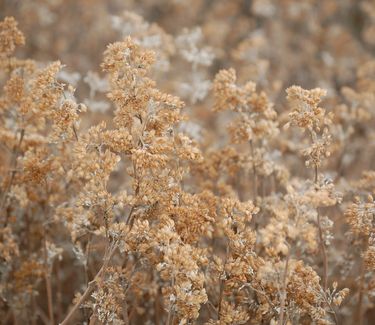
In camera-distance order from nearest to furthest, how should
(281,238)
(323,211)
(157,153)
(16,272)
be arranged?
(281,238) < (157,153) < (16,272) < (323,211)

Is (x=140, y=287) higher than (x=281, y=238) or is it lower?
lower

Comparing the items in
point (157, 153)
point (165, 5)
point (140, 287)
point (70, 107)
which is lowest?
point (140, 287)

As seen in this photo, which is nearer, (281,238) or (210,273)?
(281,238)

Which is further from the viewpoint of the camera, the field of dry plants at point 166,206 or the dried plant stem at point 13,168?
the dried plant stem at point 13,168

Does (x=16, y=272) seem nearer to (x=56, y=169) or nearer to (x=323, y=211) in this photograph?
(x=56, y=169)

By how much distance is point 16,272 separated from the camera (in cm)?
316

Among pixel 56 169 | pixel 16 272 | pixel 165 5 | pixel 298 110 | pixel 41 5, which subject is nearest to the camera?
pixel 298 110

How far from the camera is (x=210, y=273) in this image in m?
2.90

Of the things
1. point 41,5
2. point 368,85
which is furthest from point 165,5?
point 368,85

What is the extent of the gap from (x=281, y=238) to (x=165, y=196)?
62 cm

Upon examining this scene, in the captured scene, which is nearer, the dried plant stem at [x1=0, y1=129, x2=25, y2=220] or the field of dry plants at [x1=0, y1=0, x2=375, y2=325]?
the field of dry plants at [x1=0, y1=0, x2=375, y2=325]

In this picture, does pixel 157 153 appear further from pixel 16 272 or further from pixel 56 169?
pixel 16 272

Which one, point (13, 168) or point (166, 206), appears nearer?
point (166, 206)

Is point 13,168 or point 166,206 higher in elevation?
point 13,168
